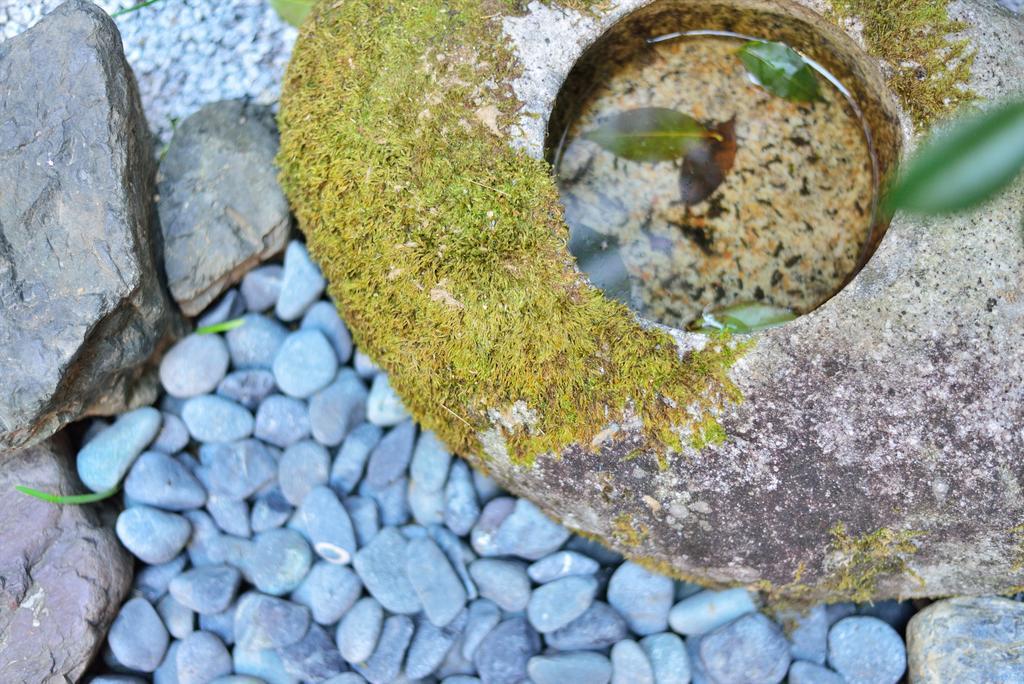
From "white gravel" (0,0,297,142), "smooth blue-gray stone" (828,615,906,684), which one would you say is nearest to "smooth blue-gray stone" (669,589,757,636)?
"smooth blue-gray stone" (828,615,906,684)

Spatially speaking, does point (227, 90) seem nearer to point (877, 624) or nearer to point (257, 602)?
point (257, 602)

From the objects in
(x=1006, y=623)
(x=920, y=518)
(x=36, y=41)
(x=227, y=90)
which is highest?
(x=36, y=41)

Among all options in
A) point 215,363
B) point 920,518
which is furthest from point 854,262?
point 215,363

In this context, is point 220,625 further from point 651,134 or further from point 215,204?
point 651,134

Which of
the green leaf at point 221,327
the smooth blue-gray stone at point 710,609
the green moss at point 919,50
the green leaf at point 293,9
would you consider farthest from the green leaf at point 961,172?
the green leaf at point 293,9

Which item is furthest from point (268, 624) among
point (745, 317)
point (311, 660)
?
point (745, 317)

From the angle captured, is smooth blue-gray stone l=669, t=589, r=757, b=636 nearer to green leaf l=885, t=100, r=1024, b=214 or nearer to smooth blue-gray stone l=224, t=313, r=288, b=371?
smooth blue-gray stone l=224, t=313, r=288, b=371
